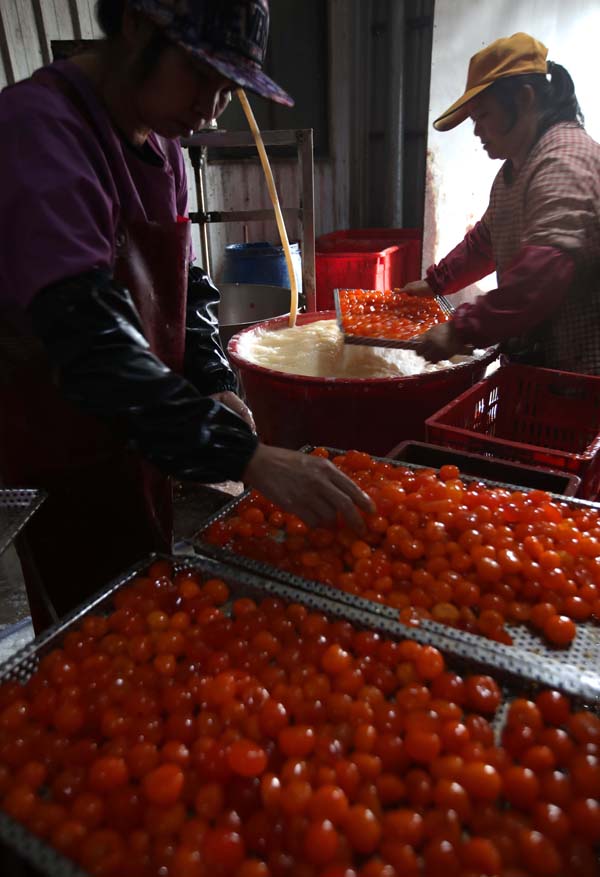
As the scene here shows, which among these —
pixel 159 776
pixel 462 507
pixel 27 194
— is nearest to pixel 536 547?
pixel 462 507

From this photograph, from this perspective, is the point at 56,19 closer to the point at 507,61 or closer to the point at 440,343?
the point at 507,61

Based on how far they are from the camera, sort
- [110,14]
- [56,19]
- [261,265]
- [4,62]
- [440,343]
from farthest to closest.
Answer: [261,265], [56,19], [4,62], [440,343], [110,14]

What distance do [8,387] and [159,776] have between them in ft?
3.46

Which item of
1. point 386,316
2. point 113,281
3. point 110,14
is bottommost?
point 386,316

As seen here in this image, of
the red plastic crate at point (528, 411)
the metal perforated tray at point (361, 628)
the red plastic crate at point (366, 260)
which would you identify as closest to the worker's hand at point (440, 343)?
the red plastic crate at point (528, 411)

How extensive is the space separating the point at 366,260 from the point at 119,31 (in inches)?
151

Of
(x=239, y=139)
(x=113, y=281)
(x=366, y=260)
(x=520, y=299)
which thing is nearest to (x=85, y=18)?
(x=239, y=139)

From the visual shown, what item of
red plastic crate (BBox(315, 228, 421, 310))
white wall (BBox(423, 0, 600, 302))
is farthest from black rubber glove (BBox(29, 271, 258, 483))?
white wall (BBox(423, 0, 600, 302))

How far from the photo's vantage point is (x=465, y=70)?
513 centimetres

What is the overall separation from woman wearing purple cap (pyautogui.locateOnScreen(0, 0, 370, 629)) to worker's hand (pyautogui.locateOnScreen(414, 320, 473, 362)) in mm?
1127

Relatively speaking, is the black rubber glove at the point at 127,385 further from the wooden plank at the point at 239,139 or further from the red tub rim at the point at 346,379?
the wooden plank at the point at 239,139

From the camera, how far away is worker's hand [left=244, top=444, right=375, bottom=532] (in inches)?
53.3

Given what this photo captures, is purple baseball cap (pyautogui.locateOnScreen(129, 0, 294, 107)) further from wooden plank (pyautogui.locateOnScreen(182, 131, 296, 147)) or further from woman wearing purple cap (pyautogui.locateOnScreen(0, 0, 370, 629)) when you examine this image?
wooden plank (pyautogui.locateOnScreen(182, 131, 296, 147))

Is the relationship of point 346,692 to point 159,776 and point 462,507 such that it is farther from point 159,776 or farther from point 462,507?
point 462,507
